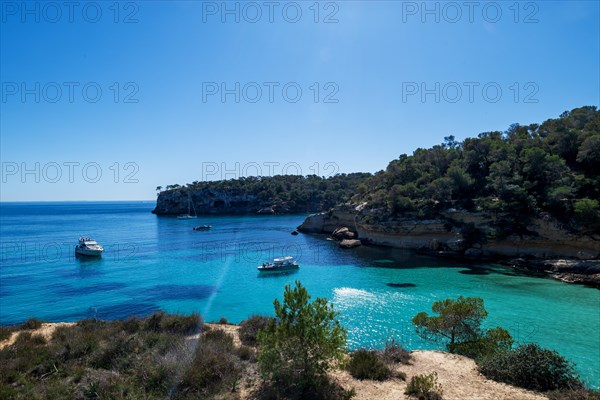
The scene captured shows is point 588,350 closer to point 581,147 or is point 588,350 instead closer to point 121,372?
point 121,372

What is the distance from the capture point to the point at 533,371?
9.04 meters

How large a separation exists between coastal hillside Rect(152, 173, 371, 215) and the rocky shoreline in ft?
190

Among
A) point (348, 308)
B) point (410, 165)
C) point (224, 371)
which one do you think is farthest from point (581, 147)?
point (224, 371)

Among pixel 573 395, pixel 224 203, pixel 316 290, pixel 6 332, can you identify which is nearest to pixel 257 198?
pixel 224 203

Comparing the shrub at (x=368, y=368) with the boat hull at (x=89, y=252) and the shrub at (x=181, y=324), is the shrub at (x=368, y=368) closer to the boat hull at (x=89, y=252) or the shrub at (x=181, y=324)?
the shrub at (x=181, y=324)

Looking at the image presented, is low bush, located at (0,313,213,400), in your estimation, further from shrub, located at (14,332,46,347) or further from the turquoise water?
the turquoise water

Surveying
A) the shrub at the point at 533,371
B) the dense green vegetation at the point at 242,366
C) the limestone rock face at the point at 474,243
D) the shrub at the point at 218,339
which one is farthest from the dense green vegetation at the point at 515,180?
the shrub at the point at 218,339

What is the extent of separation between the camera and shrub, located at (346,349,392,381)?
9.30 meters

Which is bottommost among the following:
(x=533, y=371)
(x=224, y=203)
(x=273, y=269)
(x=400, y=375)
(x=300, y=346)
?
(x=273, y=269)

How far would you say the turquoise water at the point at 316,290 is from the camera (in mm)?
19078

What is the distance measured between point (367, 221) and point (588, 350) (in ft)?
108

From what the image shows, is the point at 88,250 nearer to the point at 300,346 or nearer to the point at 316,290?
the point at 316,290

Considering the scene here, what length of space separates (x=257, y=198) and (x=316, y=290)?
9063 centimetres

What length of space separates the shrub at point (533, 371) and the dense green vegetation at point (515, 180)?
28584 millimetres
